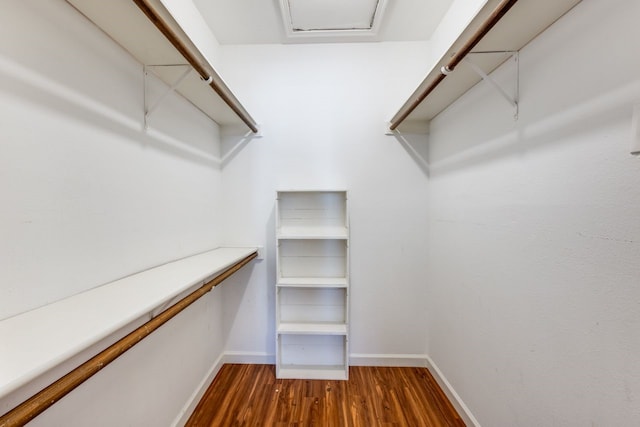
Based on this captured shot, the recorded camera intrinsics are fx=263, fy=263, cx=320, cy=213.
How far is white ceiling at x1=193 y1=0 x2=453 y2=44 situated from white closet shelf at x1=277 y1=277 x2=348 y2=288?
1.78 meters

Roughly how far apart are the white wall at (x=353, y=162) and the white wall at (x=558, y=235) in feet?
1.79

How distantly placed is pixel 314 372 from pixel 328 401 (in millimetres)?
258

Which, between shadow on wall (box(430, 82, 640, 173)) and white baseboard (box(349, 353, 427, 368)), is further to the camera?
white baseboard (box(349, 353, 427, 368))

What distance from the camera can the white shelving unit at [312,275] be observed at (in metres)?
1.98

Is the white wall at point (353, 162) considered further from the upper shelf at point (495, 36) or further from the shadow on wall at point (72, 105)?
the shadow on wall at point (72, 105)

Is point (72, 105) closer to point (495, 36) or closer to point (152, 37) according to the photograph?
point (152, 37)

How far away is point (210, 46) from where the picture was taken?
6.11ft

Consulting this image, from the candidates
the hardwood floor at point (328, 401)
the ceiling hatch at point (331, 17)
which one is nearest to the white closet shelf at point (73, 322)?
the hardwood floor at point (328, 401)

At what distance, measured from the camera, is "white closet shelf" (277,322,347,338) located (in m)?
1.83

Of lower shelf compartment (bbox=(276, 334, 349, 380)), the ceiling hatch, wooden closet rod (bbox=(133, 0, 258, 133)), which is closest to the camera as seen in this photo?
wooden closet rod (bbox=(133, 0, 258, 133))

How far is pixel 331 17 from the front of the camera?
1744 millimetres

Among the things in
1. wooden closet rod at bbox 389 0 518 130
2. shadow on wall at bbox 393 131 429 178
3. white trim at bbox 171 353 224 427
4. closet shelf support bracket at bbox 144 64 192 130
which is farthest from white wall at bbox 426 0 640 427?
white trim at bbox 171 353 224 427

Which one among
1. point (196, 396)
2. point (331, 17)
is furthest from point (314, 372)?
point (331, 17)

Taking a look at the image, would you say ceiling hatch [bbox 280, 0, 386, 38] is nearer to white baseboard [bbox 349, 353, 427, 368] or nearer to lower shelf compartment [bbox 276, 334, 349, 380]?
lower shelf compartment [bbox 276, 334, 349, 380]
